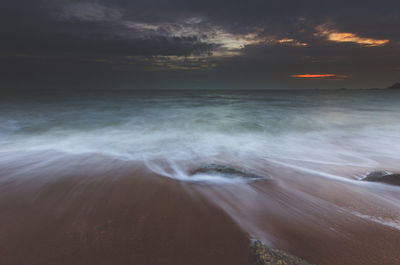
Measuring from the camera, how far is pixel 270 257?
189 centimetres

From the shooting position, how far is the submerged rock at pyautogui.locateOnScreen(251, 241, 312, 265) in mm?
1791

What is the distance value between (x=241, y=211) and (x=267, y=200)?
563 millimetres

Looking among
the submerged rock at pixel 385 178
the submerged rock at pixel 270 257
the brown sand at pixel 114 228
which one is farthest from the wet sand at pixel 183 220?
the submerged rock at pixel 385 178

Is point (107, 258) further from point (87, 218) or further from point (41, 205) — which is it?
point (41, 205)

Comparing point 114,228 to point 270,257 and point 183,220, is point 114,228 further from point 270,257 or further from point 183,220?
point 270,257

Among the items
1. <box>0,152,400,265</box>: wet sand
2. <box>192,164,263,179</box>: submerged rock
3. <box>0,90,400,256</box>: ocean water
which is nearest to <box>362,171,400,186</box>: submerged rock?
<box>0,90,400,256</box>: ocean water

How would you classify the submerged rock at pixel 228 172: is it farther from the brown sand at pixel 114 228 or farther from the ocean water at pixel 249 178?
the brown sand at pixel 114 228

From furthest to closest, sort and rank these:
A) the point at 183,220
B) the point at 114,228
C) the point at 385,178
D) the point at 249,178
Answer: the point at 249,178
the point at 385,178
the point at 183,220
the point at 114,228

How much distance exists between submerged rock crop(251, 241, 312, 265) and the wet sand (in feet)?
0.38

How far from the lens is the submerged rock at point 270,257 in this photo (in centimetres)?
179

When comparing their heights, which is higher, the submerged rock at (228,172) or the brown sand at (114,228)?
the brown sand at (114,228)

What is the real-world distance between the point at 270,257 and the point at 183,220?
119 cm

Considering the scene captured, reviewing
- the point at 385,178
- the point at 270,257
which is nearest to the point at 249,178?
the point at 270,257

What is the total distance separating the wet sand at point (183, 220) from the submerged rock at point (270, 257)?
12cm
